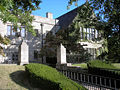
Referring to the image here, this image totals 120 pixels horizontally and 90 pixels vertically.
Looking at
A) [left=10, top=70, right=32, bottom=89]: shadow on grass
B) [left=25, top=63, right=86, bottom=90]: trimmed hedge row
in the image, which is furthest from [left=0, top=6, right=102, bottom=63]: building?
[left=25, top=63, right=86, bottom=90]: trimmed hedge row

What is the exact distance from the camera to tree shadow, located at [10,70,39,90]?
727 centimetres

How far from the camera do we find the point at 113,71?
898cm

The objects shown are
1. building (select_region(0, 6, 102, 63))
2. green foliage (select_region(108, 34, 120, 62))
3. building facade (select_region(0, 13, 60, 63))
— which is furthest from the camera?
building (select_region(0, 6, 102, 63))

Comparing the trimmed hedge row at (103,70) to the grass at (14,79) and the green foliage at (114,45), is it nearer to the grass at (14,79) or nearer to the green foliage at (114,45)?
the green foliage at (114,45)

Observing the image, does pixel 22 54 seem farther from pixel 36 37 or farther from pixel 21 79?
pixel 36 37

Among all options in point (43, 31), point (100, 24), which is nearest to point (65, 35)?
point (43, 31)

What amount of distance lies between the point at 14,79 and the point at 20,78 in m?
0.42

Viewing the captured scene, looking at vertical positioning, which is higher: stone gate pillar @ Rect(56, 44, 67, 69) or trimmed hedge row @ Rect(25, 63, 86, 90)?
stone gate pillar @ Rect(56, 44, 67, 69)

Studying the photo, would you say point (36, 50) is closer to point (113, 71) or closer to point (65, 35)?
point (65, 35)

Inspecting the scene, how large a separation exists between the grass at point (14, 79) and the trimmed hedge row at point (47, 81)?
0.55 meters

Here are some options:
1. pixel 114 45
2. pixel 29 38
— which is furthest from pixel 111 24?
pixel 29 38

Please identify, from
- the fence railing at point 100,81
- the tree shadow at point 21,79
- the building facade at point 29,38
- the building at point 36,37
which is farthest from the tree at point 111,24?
the building facade at point 29,38

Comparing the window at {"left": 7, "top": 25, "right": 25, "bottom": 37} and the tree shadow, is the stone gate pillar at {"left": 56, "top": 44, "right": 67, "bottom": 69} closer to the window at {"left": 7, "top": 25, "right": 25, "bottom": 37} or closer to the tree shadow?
the tree shadow

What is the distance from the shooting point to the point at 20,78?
26.2ft
